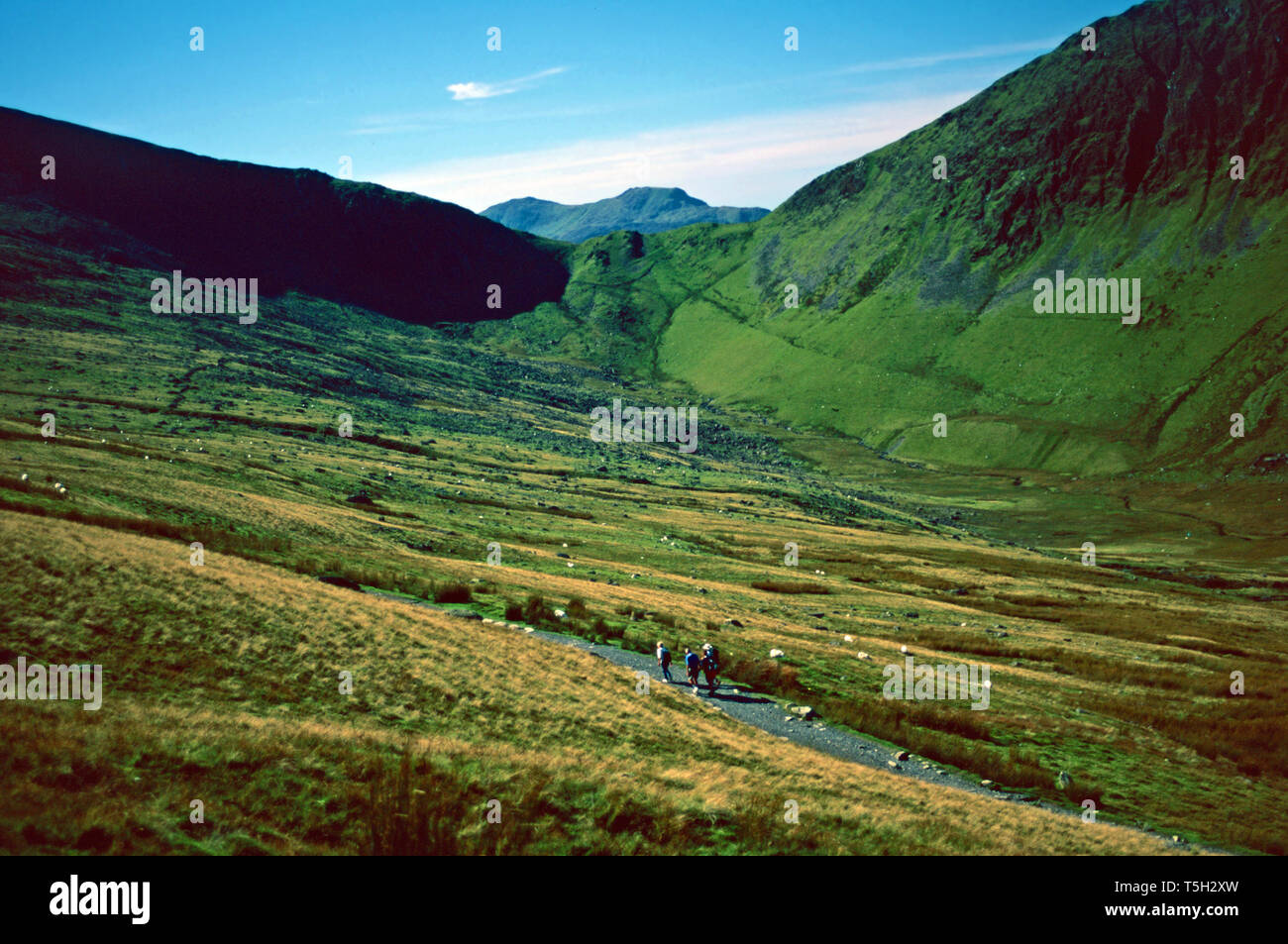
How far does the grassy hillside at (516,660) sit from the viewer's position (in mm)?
14742

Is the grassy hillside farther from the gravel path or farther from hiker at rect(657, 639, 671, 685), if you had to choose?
hiker at rect(657, 639, 671, 685)

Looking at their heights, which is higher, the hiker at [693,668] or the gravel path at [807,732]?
the hiker at [693,668]

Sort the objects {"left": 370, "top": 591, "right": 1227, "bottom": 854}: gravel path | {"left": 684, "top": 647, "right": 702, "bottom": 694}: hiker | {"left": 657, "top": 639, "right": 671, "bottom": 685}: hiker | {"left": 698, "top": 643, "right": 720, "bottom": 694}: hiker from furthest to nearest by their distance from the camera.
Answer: {"left": 657, "top": 639, "right": 671, "bottom": 685}: hiker
{"left": 698, "top": 643, "right": 720, "bottom": 694}: hiker
{"left": 684, "top": 647, "right": 702, "bottom": 694}: hiker
{"left": 370, "top": 591, "right": 1227, "bottom": 854}: gravel path

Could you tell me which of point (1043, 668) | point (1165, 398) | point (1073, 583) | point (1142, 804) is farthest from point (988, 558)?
point (1165, 398)

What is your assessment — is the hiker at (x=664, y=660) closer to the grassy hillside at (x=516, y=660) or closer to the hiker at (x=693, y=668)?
the hiker at (x=693, y=668)

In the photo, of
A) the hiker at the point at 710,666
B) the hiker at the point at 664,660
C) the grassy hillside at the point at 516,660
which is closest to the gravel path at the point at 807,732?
the hiker at the point at 664,660

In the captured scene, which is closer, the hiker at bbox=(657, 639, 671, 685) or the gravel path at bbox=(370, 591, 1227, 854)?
A: the gravel path at bbox=(370, 591, 1227, 854)

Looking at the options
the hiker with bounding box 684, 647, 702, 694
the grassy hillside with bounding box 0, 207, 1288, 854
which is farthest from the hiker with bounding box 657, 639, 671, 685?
the grassy hillside with bounding box 0, 207, 1288, 854

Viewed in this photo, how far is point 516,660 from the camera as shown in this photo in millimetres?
28422

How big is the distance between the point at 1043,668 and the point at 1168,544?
96.2 metres

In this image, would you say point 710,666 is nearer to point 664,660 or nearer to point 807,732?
point 664,660

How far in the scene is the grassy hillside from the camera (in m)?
14.7

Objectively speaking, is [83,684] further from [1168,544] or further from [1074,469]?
[1074,469]
